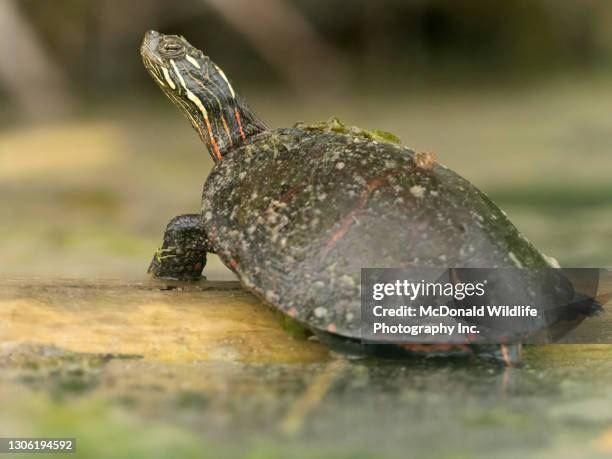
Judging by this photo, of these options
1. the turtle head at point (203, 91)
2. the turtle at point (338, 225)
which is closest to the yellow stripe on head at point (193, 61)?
the turtle head at point (203, 91)

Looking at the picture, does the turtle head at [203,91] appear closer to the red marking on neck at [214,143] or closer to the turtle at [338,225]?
the red marking on neck at [214,143]

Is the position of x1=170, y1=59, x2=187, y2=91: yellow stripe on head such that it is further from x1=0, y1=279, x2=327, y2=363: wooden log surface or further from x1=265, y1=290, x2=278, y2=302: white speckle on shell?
x1=265, y1=290, x2=278, y2=302: white speckle on shell

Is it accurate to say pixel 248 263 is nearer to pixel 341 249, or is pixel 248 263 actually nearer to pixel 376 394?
pixel 341 249

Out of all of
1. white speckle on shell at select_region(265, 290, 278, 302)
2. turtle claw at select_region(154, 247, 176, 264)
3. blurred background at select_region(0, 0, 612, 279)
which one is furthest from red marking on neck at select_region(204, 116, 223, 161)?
blurred background at select_region(0, 0, 612, 279)

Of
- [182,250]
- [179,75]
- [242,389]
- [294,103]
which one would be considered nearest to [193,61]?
[179,75]

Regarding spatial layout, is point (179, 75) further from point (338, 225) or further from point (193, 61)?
point (338, 225)

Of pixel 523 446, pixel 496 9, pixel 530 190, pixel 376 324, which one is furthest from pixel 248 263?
pixel 496 9
